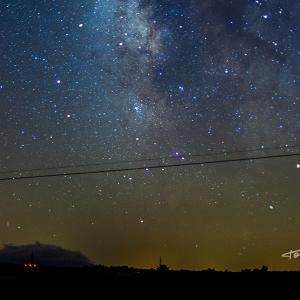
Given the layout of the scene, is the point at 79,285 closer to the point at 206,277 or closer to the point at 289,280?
the point at 206,277

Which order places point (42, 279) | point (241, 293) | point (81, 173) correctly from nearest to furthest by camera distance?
point (241, 293) < point (42, 279) < point (81, 173)

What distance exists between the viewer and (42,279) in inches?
530

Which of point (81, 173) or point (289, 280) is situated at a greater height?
point (81, 173)

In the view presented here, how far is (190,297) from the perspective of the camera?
1175 centimetres

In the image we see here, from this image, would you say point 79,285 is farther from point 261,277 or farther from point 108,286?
point 261,277

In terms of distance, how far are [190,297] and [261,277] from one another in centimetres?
219

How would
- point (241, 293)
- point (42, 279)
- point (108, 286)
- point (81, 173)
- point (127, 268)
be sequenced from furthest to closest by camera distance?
point (127, 268), point (81, 173), point (42, 279), point (108, 286), point (241, 293)

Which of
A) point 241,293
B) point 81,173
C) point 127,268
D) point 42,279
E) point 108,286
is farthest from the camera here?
point 127,268

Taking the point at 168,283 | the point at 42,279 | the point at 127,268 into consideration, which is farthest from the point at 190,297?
the point at 127,268

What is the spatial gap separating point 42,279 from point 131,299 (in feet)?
10.2

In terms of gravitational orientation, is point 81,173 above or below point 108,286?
above

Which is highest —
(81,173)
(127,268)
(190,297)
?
(81,173)

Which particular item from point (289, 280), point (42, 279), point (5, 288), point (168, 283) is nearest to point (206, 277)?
point (168, 283)

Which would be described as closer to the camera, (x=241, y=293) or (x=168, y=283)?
(x=241, y=293)
